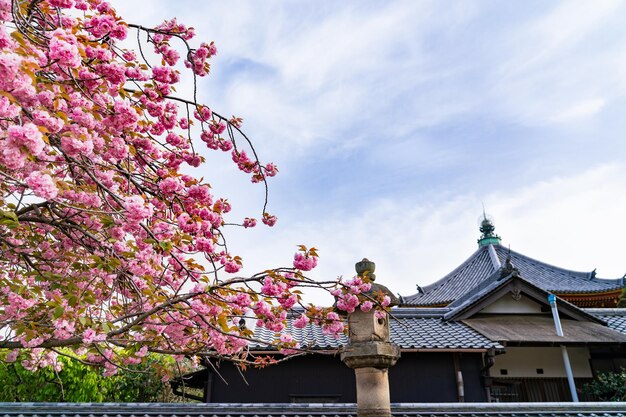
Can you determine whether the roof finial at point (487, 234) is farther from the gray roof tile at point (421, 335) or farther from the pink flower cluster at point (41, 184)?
the pink flower cluster at point (41, 184)

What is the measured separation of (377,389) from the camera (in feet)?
16.9

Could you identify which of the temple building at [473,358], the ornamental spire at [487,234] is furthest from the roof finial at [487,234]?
the temple building at [473,358]

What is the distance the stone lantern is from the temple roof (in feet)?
50.1

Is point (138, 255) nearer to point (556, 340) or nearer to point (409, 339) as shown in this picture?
point (409, 339)

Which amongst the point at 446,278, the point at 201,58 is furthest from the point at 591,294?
the point at 201,58

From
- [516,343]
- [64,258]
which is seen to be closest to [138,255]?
[64,258]

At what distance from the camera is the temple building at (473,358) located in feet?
34.1

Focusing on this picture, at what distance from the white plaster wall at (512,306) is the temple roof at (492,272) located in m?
5.75

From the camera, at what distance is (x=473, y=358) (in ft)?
35.8

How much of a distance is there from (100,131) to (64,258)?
1.78m

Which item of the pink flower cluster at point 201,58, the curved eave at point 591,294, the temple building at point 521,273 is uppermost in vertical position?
the temple building at point 521,273

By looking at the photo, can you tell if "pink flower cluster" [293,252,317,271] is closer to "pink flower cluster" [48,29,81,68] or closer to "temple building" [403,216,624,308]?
"pink flower cluster" [48,29,81,68]

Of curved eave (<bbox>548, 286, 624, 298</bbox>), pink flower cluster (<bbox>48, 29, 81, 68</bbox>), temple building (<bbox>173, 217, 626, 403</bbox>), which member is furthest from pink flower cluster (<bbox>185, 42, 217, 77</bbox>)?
curved eave (<bbox>548, 286, 624, 298</bbox>)

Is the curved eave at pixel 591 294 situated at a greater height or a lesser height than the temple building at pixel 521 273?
lesser
